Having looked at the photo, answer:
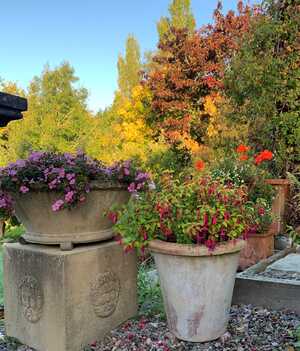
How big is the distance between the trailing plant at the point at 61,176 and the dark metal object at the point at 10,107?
620mm

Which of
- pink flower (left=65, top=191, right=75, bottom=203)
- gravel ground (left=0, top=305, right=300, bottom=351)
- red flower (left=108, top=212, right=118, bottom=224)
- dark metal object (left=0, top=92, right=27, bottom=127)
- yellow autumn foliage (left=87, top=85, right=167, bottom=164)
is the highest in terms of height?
yellow autumn foliage (left=87, top=85, right=167, bottom=164)

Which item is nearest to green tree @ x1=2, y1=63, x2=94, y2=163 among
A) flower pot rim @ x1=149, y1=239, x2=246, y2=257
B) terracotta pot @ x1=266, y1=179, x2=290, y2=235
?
terracotta pot @ x1=266, y1=179, x2=290, y2=235

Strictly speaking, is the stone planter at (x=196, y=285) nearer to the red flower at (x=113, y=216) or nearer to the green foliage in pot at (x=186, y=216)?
the green foliage in pot at (x=186, y=216)

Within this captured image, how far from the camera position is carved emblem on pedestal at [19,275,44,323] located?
8.14ft

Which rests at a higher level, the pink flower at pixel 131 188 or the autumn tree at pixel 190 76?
the autumn tree at pixel 190 76

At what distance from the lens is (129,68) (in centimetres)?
2034

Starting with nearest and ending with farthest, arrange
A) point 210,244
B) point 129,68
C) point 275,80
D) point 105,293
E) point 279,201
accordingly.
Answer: point 210,244
point 105,293
point 279,201
point 275,80
point 129,68

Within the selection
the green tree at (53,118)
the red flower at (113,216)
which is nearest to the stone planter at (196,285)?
the red flower at (113,216)

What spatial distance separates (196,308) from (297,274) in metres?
1.40

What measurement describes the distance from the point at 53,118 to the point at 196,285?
9.43 m

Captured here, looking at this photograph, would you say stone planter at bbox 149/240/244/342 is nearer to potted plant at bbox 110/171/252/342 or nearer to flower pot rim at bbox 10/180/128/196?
potted plant at bbox 110/171/252/342

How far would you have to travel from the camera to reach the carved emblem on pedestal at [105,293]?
8.43 feet

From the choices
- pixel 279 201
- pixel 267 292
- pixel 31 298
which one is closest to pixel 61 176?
pixel 31 298

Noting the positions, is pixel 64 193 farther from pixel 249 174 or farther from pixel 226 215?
pixel 249 174
